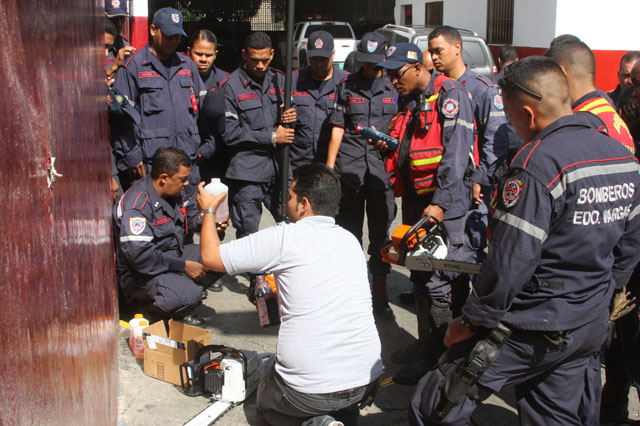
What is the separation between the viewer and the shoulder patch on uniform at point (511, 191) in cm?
231

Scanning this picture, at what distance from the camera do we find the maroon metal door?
1248mm

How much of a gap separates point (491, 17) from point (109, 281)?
58.3ft

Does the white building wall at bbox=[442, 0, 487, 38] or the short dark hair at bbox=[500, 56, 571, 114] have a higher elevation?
the white building wall at bbox=[442, 0, 487, 38]

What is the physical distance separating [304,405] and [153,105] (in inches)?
107

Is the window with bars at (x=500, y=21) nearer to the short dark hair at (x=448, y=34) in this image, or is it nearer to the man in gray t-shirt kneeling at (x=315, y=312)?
the short dark hair at (x=448, y=34)

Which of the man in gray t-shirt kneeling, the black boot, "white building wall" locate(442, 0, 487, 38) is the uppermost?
"white building wall" locate(442, 0, 487, 38)

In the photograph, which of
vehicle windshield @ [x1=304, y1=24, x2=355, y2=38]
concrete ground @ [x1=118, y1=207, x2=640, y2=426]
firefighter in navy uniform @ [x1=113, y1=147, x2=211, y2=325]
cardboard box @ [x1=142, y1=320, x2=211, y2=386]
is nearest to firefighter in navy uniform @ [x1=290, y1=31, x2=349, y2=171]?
firefighter in navy uniform @ [x1=113, y1=147, x2=211, y2=325]

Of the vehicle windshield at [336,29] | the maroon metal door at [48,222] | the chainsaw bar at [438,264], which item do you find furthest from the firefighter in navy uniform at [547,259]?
the vehicle windshield at [336,29]

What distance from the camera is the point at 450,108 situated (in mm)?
3744

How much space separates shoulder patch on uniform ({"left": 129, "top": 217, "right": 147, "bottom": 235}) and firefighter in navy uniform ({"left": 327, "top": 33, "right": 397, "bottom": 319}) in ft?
5.04

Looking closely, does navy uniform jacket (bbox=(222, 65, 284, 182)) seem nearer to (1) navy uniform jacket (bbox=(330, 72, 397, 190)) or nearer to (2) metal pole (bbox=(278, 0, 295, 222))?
(2) metal pole (bbox=(278, 0, 295, 222))

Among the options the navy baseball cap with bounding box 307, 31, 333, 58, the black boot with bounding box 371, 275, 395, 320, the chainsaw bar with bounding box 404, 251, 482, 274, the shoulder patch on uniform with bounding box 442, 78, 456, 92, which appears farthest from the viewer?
the navy baseball cap with bounding box 307, 31, 333, 58

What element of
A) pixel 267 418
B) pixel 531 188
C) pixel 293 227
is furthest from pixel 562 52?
pixel 267 418

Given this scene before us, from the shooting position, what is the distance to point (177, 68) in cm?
492
